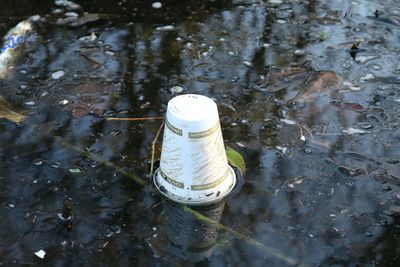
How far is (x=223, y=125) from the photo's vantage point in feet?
10.9

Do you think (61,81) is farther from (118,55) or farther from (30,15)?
(30,15)

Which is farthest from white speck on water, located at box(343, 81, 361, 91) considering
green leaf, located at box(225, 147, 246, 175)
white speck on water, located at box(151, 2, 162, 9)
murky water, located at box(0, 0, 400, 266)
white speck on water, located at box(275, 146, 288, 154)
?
white speck on water, located at box(151, 2, 162, 9)

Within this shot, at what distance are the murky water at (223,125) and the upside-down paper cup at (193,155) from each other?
0.13 m

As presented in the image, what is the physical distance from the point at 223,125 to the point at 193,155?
79 centimetres

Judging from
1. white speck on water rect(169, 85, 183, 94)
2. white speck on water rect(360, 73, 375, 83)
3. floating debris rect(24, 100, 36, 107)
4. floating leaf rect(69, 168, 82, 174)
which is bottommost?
white speck on water rect(360, 73, 375, 83)

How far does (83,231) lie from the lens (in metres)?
2.57

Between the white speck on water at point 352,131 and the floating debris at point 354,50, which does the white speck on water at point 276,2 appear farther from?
the white speck on water at point 352,131

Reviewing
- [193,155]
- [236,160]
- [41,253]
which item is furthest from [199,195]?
[41,253]

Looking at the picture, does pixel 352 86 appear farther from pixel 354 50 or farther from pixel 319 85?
pixel 354 50

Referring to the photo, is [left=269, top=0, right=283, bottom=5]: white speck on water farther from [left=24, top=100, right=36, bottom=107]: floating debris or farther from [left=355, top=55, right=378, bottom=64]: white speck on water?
[left=24, top=100, right=36, bottom=107]: floating debris

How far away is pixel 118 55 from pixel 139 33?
411 mm

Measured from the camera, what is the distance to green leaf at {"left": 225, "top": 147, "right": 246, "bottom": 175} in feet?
9.76

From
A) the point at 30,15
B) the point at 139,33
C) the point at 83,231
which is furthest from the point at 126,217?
the point at 30,15

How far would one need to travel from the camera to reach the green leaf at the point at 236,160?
297 centimetres
